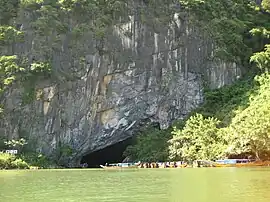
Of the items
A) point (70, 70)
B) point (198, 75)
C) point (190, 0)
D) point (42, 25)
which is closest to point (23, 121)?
point (70, 70)

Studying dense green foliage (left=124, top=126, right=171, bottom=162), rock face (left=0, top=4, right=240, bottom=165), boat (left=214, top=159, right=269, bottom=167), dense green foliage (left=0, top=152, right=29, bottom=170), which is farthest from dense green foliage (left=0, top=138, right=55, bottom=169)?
boat (left=214, top=159, right=269, bottom=167)

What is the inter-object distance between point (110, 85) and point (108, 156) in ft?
29.6

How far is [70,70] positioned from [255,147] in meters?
16.3

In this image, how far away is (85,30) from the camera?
A: 38.6 m

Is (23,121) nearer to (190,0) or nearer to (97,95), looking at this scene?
(97,95)

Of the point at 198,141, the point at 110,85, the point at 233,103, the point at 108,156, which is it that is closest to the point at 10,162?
the point at 110,85

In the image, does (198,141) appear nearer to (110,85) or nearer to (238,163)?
(238,163)

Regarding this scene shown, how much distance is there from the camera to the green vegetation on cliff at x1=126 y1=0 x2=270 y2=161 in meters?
29.3

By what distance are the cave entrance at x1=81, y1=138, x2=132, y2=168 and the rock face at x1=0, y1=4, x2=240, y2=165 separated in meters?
3.57

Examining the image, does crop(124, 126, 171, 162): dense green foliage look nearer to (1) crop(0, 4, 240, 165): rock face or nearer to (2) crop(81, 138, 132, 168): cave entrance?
(1) crop(0, 4, 240, 165): rock face

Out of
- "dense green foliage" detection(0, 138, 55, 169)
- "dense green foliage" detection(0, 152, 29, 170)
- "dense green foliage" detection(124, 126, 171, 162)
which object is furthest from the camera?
"dense green foliage" detection(124, 126, 171, 162)

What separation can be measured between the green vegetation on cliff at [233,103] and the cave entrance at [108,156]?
456 centimetres

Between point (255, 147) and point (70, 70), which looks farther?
point (70, 70)

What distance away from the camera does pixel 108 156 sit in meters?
44.3
